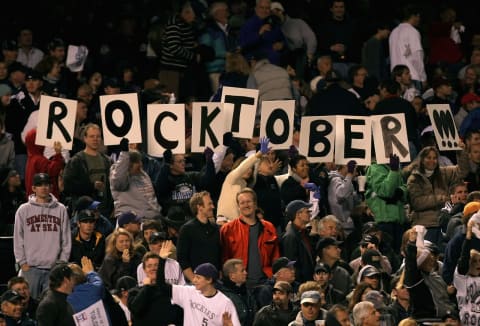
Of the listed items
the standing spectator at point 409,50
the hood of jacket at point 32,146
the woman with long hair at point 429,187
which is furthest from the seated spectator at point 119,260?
the standing spectator at point 409,50

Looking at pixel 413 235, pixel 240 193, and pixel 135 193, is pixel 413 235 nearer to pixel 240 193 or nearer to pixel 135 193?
pixel 240 193

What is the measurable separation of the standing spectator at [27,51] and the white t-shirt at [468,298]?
920cm

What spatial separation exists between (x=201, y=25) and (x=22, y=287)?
9.32 meters

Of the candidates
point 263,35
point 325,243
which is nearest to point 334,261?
point 325,243

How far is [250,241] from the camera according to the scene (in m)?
21.9

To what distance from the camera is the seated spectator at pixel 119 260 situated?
2177 cm

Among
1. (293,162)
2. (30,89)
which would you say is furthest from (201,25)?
(293,162)

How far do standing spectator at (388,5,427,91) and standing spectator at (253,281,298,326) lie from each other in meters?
9.67

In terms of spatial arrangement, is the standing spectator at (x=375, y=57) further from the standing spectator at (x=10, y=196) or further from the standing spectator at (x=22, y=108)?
the standing spectator at (x=10, y=196)

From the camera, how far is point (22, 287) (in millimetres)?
21234

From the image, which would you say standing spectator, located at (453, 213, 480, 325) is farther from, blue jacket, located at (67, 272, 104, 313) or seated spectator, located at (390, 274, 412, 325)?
blue jacket, located at (67, 272, 104, 313)

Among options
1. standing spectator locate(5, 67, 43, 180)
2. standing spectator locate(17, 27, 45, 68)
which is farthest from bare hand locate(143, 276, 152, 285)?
standing spectator locate(17, 27, 45, 68)

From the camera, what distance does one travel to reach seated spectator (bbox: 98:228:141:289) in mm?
21766

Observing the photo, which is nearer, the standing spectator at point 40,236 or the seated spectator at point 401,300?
the seated spectator at point 401,300
